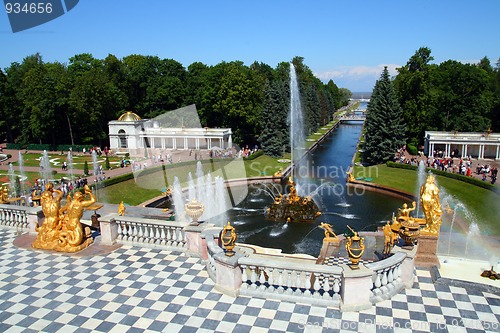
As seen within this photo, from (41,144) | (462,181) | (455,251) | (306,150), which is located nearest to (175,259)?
(455,251)

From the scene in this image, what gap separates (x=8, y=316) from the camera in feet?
33.3

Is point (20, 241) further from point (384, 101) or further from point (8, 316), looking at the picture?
point (384, 101)

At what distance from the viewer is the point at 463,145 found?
50.5 meters

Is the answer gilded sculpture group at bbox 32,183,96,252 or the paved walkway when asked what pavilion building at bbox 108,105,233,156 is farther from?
gilded sculpture group at bbox 32,183,96,252

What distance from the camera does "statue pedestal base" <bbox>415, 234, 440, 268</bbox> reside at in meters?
12.3

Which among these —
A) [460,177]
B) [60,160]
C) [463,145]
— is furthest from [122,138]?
[463,145]

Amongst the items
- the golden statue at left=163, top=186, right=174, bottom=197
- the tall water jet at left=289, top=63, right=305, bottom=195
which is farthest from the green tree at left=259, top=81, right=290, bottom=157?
the golden statue at left=163, top=186, right=174, bottom=197

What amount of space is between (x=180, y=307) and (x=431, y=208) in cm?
824

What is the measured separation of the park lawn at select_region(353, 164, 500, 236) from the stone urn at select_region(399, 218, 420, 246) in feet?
54.5

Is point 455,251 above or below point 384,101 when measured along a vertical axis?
below

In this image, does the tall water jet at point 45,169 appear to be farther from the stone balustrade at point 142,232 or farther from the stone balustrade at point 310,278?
the stone balustrade at point 310,278

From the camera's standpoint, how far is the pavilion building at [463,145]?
49094 mm

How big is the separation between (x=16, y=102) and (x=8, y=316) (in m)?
68.5

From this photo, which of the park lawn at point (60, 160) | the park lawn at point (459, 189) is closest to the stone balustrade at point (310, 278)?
the park lawn at point (459, 189)
